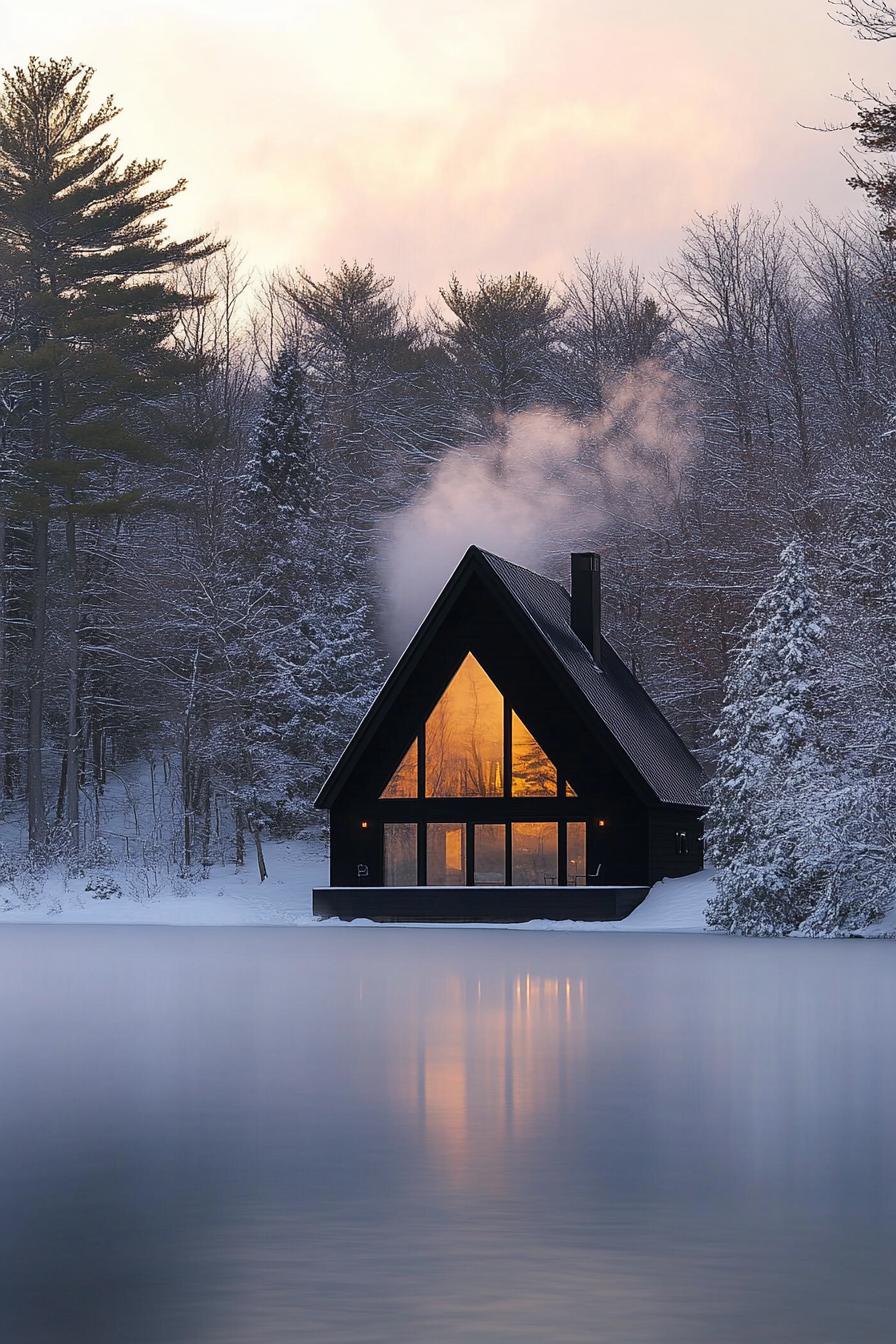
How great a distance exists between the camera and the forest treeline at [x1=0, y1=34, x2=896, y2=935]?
163 feet

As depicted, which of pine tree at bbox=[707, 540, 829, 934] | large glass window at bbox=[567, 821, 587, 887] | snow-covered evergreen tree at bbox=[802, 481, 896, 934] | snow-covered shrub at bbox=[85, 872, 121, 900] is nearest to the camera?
snow-covered evergreen tree at bbox=[802, 481, 896, 934]

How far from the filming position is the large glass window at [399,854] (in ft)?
134

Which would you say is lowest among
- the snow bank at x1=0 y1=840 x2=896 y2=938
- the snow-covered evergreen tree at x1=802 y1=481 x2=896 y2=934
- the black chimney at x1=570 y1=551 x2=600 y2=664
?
the snow bank at x1=0 y1=840 x2=896 y2=938

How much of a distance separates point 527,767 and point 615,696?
12.5 ft

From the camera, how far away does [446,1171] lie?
8.68 meters

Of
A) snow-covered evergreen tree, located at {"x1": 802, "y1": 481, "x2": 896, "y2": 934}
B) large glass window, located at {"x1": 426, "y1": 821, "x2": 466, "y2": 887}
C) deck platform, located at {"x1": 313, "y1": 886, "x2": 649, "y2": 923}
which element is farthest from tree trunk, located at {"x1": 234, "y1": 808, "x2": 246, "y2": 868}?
snow-covered evergreen tree, located at {"x1": 802, "y1": 481, "x2": 896, "y2": 934}

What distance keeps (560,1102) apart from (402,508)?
159 feet

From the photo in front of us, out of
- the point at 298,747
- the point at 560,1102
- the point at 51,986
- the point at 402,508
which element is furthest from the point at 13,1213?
the point at 402,508

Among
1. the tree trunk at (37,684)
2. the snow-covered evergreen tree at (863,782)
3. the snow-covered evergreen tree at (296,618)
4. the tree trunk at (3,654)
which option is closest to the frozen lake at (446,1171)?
the snow-covered evergreen tree at (863,782)

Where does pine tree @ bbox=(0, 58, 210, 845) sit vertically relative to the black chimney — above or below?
above

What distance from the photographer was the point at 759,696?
3594 centimetres

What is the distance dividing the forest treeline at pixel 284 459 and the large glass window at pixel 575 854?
8.95 meters

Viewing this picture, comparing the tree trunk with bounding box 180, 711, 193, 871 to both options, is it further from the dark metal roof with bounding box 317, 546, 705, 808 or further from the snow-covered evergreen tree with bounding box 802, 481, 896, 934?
the snow-covered evergreen tree with bounding box 802, 481, 896, 934

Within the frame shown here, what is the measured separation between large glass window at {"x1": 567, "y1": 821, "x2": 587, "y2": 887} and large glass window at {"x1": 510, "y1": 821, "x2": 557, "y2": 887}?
0.28m
